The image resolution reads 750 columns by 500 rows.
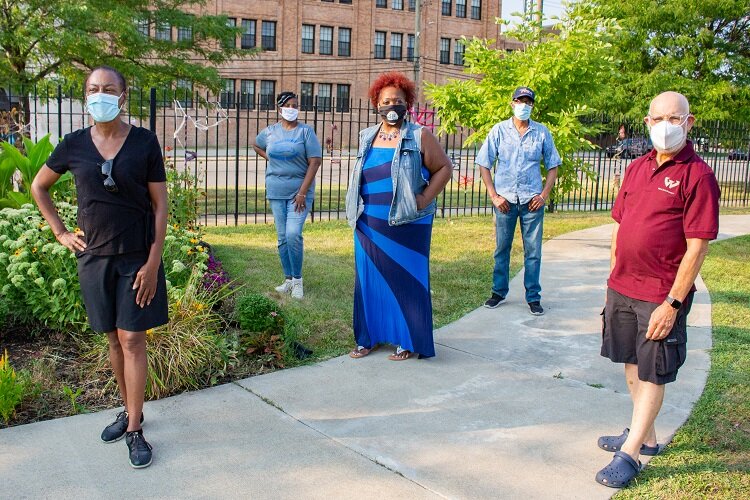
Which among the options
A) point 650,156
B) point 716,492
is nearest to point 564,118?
point 650,156

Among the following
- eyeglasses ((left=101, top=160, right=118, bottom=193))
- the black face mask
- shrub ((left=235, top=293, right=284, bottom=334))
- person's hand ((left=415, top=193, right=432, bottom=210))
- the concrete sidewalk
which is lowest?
the concrete sidewalk

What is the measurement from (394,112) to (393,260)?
1.07 meters

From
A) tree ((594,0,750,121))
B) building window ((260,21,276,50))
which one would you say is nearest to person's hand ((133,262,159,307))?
tree ((594,0,750,121))

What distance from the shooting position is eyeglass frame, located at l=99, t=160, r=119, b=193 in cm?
375

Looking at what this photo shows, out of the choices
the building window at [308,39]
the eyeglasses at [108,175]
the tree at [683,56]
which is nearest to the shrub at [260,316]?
the eyeglasses at [108,175]

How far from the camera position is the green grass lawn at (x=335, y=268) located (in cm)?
662

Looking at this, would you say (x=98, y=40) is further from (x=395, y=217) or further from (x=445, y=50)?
(x=445, y=50)

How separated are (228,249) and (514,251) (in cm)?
382

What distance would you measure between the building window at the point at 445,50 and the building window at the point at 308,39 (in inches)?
357

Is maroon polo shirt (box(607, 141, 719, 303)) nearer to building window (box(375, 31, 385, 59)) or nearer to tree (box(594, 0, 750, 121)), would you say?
tree (box(594, 0, 750, 121))

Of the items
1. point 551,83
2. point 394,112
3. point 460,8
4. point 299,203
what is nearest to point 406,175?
point 394,112

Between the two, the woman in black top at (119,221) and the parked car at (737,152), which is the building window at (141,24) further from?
the parked car at (737,152)

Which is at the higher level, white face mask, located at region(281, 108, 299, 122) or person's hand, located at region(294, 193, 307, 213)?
white face mask, located at region(281, 108, 299, 122)

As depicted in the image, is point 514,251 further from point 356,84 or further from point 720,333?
point 356,84
